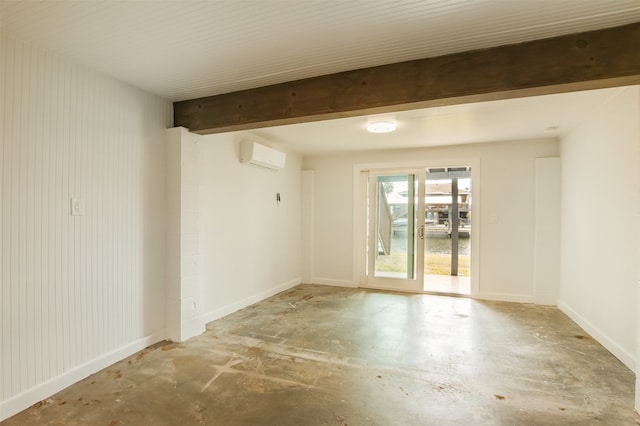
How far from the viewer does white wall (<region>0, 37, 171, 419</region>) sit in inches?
78.3

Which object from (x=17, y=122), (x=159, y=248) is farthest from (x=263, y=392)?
(x=17, y=122)

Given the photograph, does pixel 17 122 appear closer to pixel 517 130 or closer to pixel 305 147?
pixel 305 147

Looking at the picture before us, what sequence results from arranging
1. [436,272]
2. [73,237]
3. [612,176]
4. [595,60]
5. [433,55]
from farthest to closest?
[436,272] < [612,176] < [73,237] < [433,55] < [595,60]

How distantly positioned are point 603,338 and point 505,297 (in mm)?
1586

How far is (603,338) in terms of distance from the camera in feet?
9.88

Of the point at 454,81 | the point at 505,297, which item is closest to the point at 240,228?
the point at 454,81

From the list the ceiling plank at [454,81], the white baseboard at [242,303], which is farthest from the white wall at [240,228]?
the ceiling plank at [454,81]

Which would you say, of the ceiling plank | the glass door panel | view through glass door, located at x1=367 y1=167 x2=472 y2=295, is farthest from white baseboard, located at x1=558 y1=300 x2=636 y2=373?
the ceiling plank

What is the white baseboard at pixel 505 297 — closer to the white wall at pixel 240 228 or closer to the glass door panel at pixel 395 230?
the glass door panel at pixel 395 230

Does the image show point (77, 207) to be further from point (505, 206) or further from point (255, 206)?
point (505, 206)

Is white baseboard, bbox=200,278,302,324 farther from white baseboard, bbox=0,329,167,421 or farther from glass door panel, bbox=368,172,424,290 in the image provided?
glass door panel, bbox=368,172,424,290

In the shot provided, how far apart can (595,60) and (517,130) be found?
2.28 meters

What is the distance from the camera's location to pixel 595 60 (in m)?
1.87

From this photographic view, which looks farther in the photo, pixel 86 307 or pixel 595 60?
pixel 86 307
